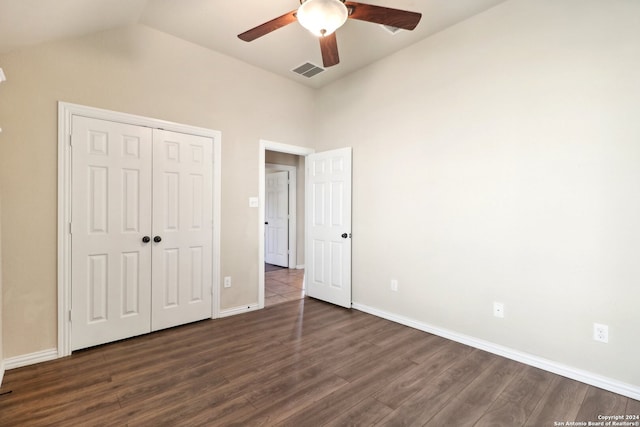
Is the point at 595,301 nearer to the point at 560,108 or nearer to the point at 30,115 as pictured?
the point at 560,108

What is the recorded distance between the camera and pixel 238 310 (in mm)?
3646

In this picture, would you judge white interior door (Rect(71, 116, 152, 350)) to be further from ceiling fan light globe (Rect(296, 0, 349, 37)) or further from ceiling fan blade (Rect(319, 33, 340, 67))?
ceiling fan light globe (Rect(296, 0, 349, 37))

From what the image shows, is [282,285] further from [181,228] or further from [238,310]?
[181,228]

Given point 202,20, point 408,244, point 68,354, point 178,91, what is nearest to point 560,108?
point 408,244

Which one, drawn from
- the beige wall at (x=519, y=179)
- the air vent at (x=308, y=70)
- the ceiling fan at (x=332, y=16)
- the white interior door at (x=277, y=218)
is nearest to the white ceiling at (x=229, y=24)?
the air vent at (x=308, y=70)

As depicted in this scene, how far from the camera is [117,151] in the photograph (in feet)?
9.20

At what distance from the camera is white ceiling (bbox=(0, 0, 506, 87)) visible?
2.14 metres

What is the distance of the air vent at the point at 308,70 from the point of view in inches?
147

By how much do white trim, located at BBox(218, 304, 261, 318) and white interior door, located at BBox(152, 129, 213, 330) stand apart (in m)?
0.17

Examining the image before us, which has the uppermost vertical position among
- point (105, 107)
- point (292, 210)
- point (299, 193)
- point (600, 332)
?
point (105, 107)

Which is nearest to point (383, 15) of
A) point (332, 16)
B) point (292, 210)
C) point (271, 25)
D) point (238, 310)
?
point (332, 16)

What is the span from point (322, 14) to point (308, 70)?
211cm

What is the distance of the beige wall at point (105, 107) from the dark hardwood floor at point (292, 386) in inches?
26.9

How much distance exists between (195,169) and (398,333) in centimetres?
279
